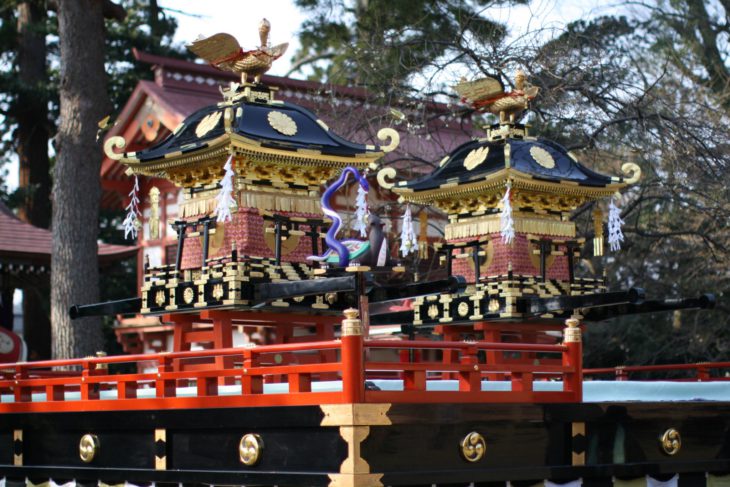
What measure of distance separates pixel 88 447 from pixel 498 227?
5.20 metres

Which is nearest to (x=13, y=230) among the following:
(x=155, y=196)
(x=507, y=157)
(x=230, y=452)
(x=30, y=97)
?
(x=30, y=97)

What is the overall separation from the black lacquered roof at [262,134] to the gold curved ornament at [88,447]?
10.3 feet

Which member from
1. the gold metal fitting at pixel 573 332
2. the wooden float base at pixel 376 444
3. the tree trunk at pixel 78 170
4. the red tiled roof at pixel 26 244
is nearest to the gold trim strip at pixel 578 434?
the wooden float base at pixel 376 444

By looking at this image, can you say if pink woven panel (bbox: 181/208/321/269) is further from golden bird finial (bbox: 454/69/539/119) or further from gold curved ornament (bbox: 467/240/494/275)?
golden bird finial (bbox: 454/69/539/119)

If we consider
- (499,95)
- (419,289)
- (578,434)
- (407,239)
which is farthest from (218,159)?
(578,434)

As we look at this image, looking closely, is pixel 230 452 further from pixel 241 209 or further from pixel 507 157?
pixel 507 157

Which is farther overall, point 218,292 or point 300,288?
point 218,292

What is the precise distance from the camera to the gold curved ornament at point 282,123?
12617 millimetres

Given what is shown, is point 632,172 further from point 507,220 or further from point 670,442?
point 670,442

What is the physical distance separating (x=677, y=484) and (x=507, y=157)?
3960 millimetres

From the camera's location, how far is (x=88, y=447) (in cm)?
1125

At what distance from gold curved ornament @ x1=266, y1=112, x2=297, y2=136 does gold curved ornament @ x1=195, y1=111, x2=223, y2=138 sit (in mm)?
561

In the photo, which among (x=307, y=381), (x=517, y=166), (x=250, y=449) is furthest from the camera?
(x=517, y=166)

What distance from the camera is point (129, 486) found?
35.6 ft
